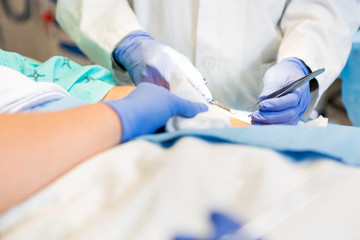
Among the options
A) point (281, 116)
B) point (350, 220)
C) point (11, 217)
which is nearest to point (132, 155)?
point (11, 217)

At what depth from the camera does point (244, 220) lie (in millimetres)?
333

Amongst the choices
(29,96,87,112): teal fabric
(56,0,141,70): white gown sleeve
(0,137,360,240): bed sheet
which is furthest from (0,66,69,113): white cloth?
(56,0,141,70): white gown sleeve

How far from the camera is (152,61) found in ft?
2.96


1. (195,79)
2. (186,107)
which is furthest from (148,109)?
(195,79)

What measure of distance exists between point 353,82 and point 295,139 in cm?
85

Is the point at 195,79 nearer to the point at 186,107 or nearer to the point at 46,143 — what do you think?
the point at 186,107

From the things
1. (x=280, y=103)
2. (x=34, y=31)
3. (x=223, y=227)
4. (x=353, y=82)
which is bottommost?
(x=34, y=31)

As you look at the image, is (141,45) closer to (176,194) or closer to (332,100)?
(176,194)

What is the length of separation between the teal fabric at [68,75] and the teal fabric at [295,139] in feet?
1.19

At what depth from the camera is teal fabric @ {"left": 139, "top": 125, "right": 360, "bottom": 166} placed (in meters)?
0.44

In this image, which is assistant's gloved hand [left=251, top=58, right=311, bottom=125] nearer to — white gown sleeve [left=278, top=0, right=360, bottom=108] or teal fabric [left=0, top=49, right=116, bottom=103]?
white gown sleeve [left=278, top=0, right=360, bottom=108]

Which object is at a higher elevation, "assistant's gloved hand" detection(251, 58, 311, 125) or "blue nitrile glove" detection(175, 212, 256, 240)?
"blue nitrile glove" detection(175, 212, 256, 240)

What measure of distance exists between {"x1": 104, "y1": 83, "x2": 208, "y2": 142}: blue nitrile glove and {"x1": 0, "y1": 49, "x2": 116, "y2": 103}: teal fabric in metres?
0.24

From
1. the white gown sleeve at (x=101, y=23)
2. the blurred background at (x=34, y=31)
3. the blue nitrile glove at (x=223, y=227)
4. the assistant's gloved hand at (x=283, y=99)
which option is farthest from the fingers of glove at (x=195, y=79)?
the blurred background at (x=34, y=31)
